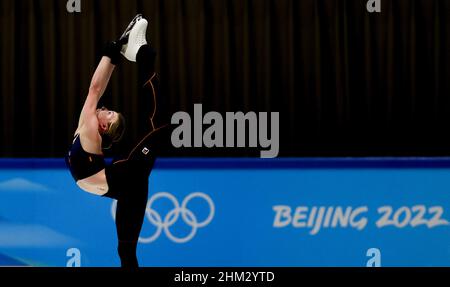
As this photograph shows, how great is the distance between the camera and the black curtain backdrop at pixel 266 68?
5266mm

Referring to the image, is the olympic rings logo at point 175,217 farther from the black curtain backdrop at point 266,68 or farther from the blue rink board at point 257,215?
the black curtain backdrop at point 266,68

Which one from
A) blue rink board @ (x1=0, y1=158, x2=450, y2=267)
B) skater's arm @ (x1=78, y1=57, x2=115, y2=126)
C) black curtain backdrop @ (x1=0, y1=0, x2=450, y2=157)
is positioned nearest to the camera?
blue rink board @ (x1=0, y1=158, x2=450, y2=267)

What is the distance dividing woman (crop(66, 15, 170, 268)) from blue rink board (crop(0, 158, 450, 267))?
9cm

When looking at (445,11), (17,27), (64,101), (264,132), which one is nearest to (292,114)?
(264,132)

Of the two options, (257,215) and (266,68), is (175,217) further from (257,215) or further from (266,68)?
(266,68)

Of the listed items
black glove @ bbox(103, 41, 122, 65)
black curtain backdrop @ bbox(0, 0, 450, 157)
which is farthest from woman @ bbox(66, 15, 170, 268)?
black curtain backdrop @ bbox(0, 0, 450, 157)

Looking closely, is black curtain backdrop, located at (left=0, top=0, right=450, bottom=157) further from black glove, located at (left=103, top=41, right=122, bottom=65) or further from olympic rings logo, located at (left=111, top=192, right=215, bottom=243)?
olympic rings logo, located at (left=111, top=192, right=215, bottom=243)

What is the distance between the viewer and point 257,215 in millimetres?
3857

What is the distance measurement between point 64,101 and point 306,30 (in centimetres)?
215

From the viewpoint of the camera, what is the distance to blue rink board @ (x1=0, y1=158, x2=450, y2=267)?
381cm

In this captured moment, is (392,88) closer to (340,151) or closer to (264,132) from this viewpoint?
→ (340,151)

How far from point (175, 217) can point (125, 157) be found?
1.90 ft

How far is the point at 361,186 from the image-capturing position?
385cm
